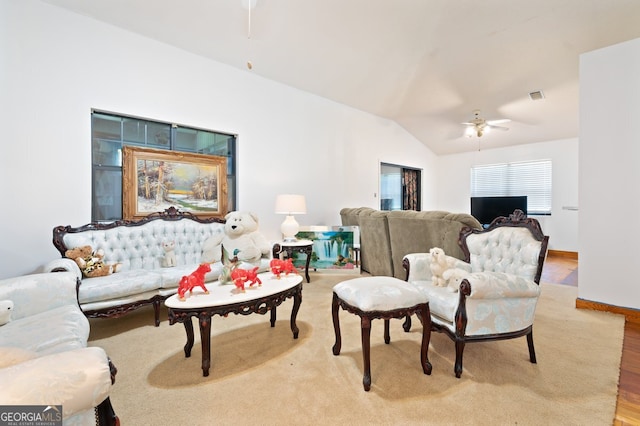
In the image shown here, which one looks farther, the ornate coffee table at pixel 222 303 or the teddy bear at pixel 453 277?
the teddy bear at pixel 453 277

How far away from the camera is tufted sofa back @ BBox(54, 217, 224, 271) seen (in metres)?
2.80

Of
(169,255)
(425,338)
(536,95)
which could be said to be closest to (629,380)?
(425,338)

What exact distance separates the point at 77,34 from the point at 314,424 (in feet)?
13.9

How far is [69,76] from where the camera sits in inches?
115

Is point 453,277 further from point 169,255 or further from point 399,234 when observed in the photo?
point 169,255

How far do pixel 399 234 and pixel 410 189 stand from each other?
4023 mm

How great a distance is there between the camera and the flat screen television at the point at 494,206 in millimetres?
6244

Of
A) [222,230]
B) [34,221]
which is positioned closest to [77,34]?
[34,221]

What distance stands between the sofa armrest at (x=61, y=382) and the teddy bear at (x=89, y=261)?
7.11 feet

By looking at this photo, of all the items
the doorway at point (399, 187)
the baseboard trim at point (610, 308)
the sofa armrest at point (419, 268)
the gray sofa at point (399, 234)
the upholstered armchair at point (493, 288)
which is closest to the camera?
the upholstered armchair at point (493, 288)

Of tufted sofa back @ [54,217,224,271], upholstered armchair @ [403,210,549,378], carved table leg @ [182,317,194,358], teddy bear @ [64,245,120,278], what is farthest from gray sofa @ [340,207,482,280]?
teddy bear @ [64,245,120,278]

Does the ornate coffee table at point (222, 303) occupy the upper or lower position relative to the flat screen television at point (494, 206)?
lower

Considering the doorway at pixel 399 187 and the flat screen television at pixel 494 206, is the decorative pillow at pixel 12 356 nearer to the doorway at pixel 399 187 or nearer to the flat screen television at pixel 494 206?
the doorway at pixel 399 187

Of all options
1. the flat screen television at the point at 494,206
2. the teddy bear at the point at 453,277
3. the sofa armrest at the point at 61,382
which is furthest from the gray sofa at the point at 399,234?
the flat screen television at the point at 494,206
